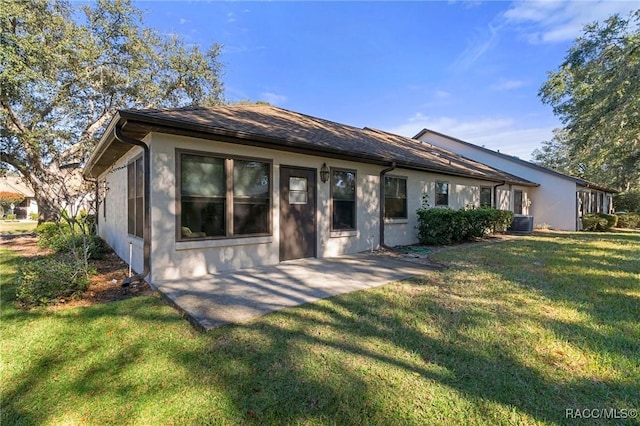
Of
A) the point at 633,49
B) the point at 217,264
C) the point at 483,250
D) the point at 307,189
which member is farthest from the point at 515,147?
the point at 217,264

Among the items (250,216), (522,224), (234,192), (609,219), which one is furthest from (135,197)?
(609,219)

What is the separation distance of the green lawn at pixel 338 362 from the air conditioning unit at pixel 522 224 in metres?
11.8

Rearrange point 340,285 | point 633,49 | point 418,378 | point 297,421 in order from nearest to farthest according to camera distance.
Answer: point 297,421 → point 418,378 → point 340,285 → point 633,49

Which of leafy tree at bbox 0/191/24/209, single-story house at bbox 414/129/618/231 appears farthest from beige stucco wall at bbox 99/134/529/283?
leafy tree at bbox 0/191/24/209

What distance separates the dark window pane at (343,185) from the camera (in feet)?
26.9

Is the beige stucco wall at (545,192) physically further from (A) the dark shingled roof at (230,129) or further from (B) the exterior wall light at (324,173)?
(B) the exterior wall light at (324,173)

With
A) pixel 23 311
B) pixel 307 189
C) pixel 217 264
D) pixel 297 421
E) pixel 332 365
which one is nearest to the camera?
pixel 297 421

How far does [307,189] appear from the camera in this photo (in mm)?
7555

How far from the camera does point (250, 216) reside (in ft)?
21.5

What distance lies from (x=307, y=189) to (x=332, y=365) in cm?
516

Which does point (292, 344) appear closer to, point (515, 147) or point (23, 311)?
point (23, 311)

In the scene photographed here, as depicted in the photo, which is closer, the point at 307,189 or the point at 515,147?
the point at 307,189

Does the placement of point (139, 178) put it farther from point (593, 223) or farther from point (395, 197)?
point (593, 223)

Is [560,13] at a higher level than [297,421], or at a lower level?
higher
